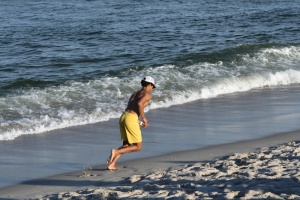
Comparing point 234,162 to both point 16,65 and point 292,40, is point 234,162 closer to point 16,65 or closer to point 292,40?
point 16,65

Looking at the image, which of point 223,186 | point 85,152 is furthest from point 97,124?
point 223,186

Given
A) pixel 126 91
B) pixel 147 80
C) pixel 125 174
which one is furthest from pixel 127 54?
pixel 125 174

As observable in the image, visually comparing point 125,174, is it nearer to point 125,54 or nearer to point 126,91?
point 126,91

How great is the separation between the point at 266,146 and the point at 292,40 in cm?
1392

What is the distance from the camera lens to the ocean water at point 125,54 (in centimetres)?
1544

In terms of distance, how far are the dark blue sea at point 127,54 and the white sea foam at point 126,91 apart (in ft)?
0.07

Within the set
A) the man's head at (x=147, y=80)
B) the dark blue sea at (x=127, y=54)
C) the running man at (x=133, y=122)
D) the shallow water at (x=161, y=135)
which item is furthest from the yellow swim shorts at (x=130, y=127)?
the dark blue sea at (x=127, y=54)

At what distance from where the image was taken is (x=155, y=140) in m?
12.2

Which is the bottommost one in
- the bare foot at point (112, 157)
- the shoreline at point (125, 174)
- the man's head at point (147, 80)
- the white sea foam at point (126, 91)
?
the shoreline at point (125, 174)

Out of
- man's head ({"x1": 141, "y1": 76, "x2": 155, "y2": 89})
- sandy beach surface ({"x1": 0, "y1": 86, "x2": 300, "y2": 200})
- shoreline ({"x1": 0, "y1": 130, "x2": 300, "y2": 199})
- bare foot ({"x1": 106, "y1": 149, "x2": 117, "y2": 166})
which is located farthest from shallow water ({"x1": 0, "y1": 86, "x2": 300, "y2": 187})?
man's head ({"x1": 141, "y1": 76, "x2": 155, "y2": 89})

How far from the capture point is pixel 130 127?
34.4ft

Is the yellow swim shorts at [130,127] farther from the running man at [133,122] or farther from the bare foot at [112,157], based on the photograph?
the bare foot at [112,157]

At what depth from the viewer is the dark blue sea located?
15.4 meters

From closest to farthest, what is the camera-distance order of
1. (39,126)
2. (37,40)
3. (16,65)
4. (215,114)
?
(39,126), (215,114), (16,65), (37,40)
